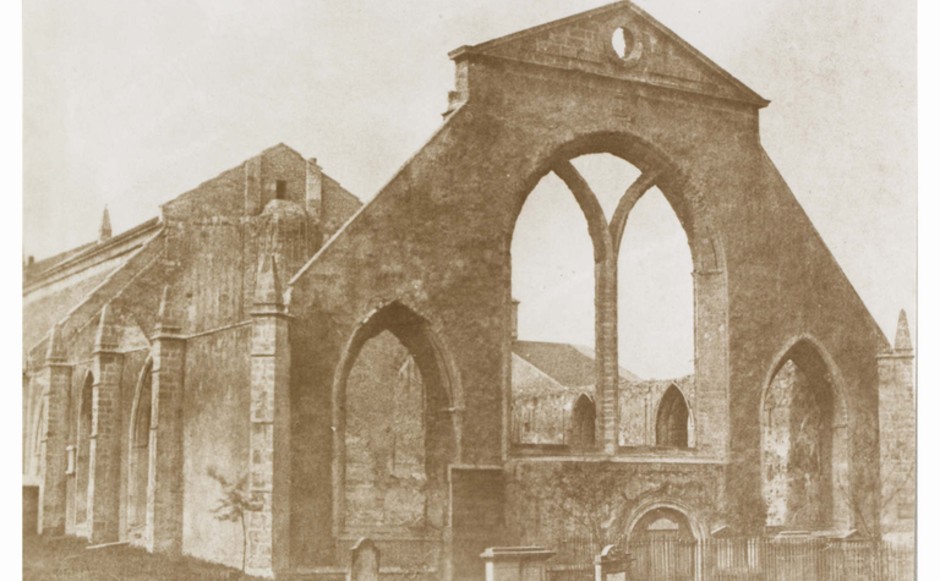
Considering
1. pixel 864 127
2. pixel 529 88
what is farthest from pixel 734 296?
pixel 529 88

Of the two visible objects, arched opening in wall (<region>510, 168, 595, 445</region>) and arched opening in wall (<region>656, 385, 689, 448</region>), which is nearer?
arched opening in wall (<region>510, 168, 595, 445</region>)

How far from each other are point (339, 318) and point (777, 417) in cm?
851

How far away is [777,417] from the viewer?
21.1 metres

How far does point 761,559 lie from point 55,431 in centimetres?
873

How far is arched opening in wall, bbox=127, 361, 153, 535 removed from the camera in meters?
Result: 18.5

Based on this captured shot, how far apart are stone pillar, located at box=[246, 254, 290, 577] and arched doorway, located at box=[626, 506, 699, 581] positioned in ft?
13.3

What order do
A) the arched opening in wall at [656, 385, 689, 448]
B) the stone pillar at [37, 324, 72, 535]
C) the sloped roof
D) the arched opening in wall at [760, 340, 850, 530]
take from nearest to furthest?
1. the stone pillar at [37, 324, 72, 535]
2. the arched opening in wall at [760, 340, 850, 530]
3. the arched opening in wall at [656, 385, 689, 448]
4. the sloped roof

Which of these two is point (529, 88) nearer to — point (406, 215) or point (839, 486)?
point (406, 215)

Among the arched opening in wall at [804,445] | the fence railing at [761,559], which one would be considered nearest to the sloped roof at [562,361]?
the arched opening in wall at [804,445]

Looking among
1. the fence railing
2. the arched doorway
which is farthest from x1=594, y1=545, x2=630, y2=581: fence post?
the fence railing

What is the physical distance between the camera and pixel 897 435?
18.1 m

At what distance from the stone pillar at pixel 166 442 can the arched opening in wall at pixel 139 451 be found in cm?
49

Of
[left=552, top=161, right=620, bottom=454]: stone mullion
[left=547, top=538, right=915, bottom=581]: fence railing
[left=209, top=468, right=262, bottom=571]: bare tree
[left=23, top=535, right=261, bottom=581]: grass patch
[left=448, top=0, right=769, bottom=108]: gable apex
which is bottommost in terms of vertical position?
[left=547, top=538, right=915, bottom=581]: fence railing

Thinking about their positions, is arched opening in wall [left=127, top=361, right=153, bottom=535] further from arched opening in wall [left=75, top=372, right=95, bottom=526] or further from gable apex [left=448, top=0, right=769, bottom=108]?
gable apex [left=448, top=0, right=769, bottom=108]
